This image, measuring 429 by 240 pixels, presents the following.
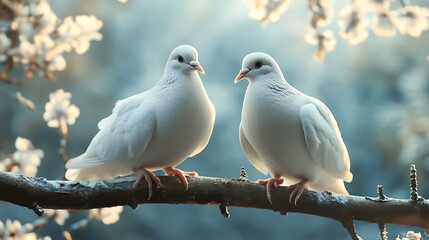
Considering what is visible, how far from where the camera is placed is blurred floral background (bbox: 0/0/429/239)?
52.0 inches

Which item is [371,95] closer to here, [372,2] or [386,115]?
[386,115]

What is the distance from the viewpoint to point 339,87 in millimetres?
1345

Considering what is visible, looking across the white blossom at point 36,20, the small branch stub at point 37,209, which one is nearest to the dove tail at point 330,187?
the small branch stub at point 37,209

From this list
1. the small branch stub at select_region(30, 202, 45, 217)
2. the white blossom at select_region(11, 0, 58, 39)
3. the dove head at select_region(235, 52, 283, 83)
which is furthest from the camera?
the white blossom at select_region(11, 0, 58, 39)

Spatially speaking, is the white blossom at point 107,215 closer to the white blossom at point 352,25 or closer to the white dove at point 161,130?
the white dove at point 161,130

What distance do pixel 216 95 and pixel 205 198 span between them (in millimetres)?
432

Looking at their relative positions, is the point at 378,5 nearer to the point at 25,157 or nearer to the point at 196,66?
the point at 196,66

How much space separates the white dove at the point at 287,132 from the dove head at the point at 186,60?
0.26 ft

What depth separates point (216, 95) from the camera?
1.32 metres

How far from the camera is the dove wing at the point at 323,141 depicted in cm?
93

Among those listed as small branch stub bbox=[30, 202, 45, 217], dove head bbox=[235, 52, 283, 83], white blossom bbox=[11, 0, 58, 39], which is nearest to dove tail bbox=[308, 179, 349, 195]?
dove head bbox=[235, 52, 283, 83]

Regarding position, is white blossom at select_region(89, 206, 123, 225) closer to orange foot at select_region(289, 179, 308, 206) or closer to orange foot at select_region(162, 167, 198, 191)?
orange foot at select_region(162, 167, 198, 191)

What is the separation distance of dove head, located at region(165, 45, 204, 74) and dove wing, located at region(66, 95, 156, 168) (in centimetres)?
8

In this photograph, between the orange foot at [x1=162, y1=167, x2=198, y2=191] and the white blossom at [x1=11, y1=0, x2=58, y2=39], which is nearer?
the orange foot at [x1=162, y1=167, x2=198, y2=191]
